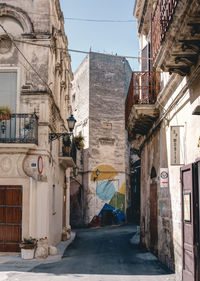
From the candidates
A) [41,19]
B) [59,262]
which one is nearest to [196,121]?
[59,262]

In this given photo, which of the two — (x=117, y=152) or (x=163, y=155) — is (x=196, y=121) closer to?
(x=163, y=155)

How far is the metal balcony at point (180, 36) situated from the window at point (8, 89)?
7.17 m

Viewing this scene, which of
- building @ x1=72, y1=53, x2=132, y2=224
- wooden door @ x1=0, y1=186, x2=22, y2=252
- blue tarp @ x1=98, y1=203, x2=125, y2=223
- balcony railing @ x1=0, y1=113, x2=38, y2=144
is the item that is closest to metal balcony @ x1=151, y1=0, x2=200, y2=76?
balcony railing @ x1=0, y1=113, x2=38, y2=144

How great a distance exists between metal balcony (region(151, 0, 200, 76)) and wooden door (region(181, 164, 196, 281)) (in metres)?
2.02

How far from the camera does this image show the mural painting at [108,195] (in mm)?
28266

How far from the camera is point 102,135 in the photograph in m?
29.4

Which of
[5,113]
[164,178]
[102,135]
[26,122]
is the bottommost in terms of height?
[164,178]

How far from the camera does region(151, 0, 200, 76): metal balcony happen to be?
607 cm

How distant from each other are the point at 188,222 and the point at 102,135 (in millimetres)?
21782

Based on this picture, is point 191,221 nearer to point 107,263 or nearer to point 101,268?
point 101,268

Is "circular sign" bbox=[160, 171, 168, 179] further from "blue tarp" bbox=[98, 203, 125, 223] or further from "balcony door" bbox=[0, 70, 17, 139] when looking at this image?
"blue tarp" bbox=[98, 203, 125, 223]

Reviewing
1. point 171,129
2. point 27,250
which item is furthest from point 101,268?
point 171,129

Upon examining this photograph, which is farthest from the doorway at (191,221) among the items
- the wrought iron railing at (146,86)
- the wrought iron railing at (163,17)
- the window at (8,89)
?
the window at (8,89)

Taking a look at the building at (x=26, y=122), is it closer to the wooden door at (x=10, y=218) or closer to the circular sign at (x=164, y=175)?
the wooden door at (x=10, y=218)
